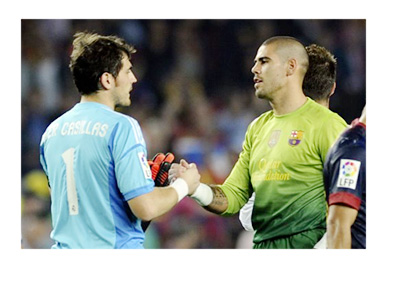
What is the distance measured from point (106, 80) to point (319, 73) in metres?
1.63

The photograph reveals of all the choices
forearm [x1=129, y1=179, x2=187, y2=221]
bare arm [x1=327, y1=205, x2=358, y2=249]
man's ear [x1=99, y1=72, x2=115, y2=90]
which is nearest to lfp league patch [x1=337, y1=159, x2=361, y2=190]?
bare arm [x1=327, y1=205, x2=358, y2=249]

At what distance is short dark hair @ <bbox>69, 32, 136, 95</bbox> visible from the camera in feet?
12.6

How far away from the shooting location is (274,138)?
175 inches

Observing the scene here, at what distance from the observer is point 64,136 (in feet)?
12.4

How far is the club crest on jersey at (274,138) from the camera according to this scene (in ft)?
14.5

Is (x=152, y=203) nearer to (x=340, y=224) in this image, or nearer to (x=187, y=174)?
(x=187, y=174)

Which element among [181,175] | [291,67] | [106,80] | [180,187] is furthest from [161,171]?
[291,67]

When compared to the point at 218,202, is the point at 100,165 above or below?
above

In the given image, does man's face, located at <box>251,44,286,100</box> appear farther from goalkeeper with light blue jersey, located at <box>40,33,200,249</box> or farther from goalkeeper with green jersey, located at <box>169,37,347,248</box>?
goalkeeper with light blue jersey, located at <box>40,33,200,249</box>

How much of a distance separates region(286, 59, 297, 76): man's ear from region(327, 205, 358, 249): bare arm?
3.40 ft

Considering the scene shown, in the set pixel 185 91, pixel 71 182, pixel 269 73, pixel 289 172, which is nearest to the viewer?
pixel 71 182

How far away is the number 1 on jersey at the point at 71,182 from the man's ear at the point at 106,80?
17.3 inches

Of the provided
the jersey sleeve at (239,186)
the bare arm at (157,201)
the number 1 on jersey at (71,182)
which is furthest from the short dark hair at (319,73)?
the number 1 on jersey at (71,182)
